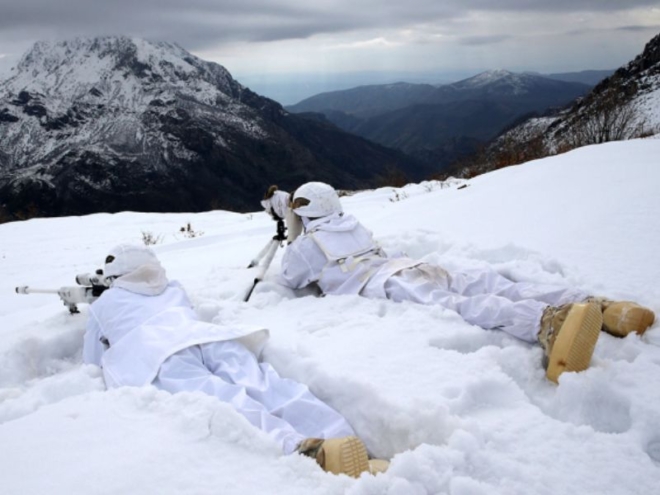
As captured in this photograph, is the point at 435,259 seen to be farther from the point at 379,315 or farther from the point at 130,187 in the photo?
the point at 130,187

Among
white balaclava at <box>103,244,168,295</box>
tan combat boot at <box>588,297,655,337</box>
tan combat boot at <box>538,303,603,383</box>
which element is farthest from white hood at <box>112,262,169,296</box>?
tan combat boot at <box>588,297,655,337</box>

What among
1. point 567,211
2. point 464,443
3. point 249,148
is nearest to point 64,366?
point 464,443

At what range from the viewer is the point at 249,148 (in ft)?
427

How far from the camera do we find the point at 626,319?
9.24 feet

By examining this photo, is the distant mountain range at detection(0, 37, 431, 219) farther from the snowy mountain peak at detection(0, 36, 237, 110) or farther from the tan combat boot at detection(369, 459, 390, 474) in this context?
the tan combat boot at detection(369, 459, 390, 474)

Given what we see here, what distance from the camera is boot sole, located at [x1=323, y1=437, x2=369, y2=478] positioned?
1.90m

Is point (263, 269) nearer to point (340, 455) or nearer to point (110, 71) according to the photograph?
point (340, 455)

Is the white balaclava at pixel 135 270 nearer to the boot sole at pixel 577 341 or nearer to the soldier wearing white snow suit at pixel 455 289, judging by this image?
the soldier wearing white snow suit at pixel 455 289

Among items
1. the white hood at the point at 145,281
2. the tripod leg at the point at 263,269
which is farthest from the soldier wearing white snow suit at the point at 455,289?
the white hood at the point at 145,281

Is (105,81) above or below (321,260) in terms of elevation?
above

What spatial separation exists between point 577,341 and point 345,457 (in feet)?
4.45

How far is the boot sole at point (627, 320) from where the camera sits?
2814mm

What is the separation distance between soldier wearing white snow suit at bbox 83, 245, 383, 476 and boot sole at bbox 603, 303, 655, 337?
5.38 feet

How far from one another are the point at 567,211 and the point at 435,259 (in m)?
2.12
